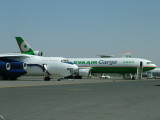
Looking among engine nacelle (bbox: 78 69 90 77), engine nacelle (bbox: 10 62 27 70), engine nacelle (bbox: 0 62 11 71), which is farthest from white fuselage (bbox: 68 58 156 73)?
engine nacelle (bbox: 0 62 11 71)

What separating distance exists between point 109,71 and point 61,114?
5793 centimetres

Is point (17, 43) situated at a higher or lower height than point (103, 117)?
higher

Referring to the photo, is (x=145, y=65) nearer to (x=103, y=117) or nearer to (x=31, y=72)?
(x=31, y=72)

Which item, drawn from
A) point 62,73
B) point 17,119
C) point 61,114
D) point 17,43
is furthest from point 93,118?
point 17,43

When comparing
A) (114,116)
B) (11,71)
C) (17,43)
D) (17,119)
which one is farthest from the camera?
(17,43)

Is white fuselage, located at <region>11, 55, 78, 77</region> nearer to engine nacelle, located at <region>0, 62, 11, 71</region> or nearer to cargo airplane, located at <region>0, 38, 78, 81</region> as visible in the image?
cargo airplane, located at <region>0, 38, 78, 81</region>

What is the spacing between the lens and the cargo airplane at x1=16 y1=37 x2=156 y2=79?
218 feet

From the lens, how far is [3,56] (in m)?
51.6

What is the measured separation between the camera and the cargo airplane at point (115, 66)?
66562mm

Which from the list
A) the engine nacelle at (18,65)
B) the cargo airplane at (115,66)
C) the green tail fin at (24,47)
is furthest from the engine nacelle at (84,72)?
the engine nacelle at (18,65)

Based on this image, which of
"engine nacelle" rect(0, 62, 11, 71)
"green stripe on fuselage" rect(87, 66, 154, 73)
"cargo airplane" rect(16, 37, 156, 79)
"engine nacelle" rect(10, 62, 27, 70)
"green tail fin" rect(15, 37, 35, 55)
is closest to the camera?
"engine nacelle" rect(0, 62, 11, 71)

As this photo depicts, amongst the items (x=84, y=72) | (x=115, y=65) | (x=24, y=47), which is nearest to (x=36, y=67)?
(x=24, y=47)

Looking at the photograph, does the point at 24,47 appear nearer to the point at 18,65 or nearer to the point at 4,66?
the point at 18,65

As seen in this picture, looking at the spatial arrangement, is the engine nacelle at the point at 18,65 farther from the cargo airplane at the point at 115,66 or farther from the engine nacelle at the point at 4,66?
the cargo airplane at the point at 115,66
